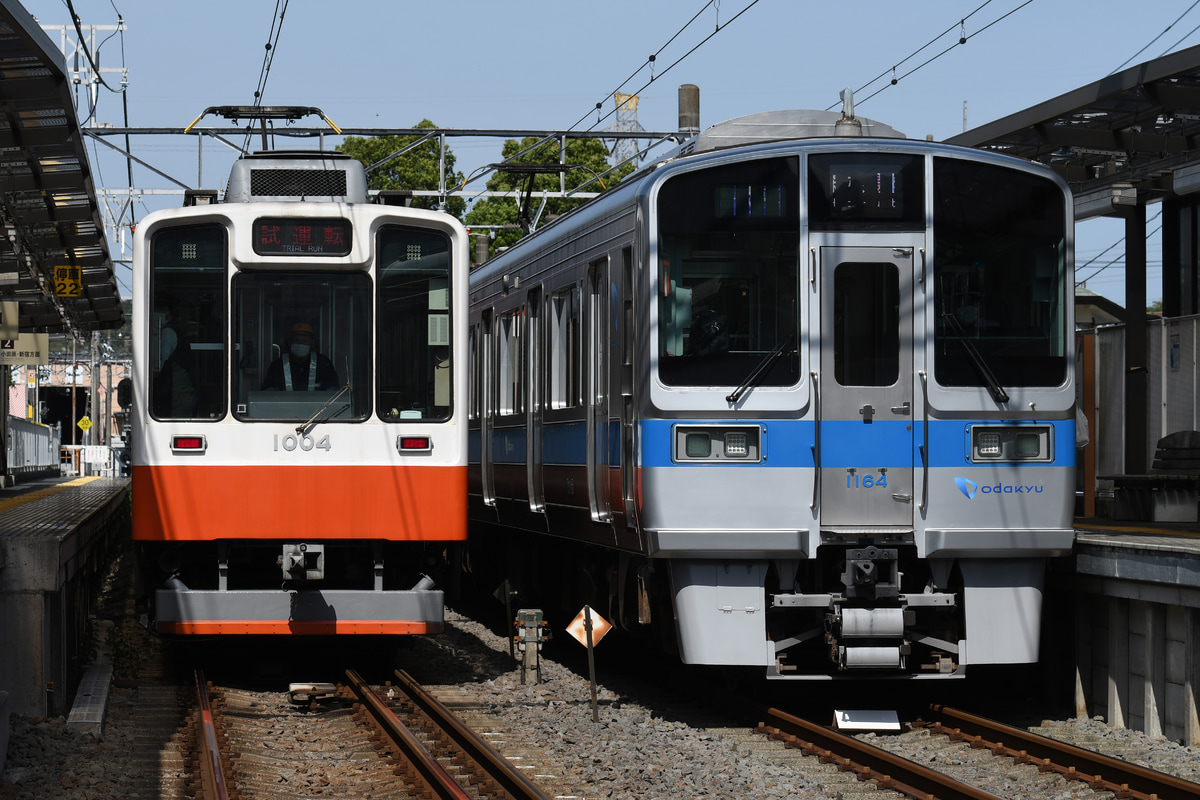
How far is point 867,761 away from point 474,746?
80.8 inches

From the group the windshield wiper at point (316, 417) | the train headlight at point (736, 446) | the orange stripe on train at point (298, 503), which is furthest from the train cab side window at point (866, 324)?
the windshield wiper at point (316, 417)

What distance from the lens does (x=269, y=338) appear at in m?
10.7

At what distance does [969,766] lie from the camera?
8.23m

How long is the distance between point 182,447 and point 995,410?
17.0ft

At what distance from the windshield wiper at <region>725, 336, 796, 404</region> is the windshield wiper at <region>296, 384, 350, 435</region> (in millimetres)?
2908

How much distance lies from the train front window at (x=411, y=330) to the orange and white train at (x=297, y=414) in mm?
11

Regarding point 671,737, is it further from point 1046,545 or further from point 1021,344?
point 1021,344

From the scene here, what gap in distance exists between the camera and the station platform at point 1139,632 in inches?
339

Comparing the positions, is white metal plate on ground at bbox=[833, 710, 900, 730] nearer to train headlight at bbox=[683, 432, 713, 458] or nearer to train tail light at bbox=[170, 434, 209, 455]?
train headlight at bbox=[683, 432, 713, 458]

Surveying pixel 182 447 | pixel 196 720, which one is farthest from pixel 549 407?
pixel 196 720

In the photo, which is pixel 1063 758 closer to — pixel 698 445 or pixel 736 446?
pixel 736 446

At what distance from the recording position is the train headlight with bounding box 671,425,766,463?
361 inches

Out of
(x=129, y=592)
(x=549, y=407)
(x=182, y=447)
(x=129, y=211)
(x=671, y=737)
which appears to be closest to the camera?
(x=671, y=737)

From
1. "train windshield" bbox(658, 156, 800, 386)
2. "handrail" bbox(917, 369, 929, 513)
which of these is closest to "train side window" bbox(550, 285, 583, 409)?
"train windshield" bbox(658, 156, 800, 386)
